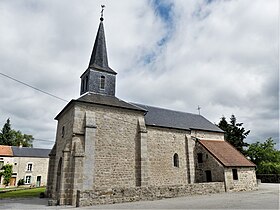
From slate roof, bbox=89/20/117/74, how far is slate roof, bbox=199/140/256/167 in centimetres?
1162

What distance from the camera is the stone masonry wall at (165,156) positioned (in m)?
19.0

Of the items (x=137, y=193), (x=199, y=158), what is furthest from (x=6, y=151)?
(x=137, y=193)

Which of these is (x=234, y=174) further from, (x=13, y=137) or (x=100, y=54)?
(x=13, y=137)

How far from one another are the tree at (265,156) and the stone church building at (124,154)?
14.9 metres

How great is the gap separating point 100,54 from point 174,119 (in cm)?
983

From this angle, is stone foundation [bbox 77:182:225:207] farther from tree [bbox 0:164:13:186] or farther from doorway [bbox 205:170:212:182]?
tree [bbox 0:164:13:186]

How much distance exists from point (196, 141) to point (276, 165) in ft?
61.9

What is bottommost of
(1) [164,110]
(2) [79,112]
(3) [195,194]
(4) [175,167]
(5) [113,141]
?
(3) [195,194]

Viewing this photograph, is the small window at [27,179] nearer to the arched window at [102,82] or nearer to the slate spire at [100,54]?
the slate spire at [100,54]

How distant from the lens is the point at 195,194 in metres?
16.6

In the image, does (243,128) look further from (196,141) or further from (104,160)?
(104,160)

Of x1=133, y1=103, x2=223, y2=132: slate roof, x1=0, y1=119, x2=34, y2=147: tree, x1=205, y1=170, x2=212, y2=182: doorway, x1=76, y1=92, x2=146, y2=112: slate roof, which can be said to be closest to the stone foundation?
x1=205, y1=170, x2=212, y2=182: doorway

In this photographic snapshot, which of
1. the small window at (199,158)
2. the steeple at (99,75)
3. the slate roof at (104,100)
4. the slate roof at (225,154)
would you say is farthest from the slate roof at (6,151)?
the slate roof at (225,154)

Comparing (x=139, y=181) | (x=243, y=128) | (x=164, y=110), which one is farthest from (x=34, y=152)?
(x=243, y=128)
